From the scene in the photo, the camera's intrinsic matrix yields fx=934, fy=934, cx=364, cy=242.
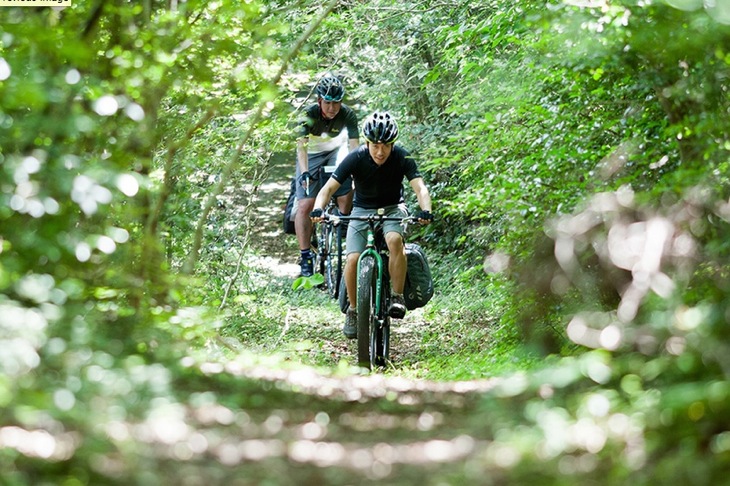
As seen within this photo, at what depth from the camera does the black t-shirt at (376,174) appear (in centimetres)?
822

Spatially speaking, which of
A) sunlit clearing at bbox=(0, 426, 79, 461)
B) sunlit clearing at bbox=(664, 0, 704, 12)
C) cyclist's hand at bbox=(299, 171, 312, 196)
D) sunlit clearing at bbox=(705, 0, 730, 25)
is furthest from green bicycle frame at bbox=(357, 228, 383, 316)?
sunlit clearing at bbox=(0, 426, 79, 461)

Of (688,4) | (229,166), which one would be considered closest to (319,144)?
(229,166)

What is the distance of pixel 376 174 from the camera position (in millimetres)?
8281

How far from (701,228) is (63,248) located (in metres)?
3.03

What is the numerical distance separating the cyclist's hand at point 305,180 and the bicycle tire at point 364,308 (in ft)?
9.20

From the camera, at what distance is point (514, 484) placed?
2.96 m

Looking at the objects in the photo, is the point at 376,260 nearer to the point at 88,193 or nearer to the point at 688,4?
the point at 688,4

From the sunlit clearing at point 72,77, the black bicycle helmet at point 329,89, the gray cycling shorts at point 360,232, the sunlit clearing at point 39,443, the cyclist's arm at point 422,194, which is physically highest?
the black bicycle helmet at point 329,89

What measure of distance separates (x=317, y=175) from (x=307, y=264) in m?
1.06

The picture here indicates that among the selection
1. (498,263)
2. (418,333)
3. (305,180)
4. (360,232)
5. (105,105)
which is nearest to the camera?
(105,105)

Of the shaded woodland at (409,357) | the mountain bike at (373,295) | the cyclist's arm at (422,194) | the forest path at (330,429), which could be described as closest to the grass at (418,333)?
the shaded woodland at (409,357)

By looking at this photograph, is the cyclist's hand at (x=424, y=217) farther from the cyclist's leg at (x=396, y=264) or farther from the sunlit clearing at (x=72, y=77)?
the sunlit clearing at (x=72, y=77)

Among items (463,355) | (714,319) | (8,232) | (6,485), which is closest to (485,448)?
(714,319)

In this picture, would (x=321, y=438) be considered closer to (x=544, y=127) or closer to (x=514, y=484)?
(x=514, y=484)
